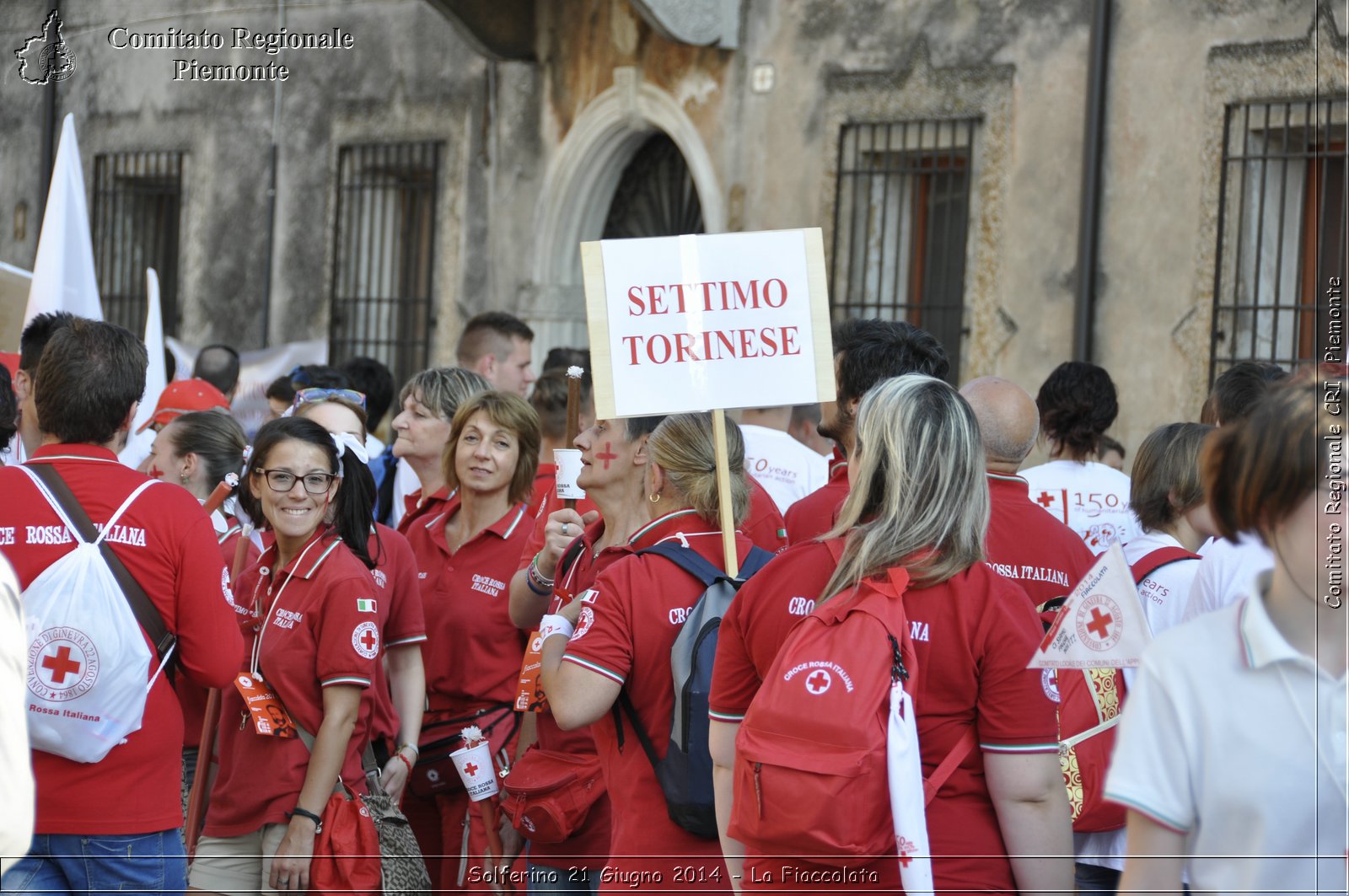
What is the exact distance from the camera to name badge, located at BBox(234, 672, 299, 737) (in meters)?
4.27

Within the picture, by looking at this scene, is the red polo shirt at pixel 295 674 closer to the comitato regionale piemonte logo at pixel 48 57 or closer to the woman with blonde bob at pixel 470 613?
the woman with blonde bob at pixel 470 613

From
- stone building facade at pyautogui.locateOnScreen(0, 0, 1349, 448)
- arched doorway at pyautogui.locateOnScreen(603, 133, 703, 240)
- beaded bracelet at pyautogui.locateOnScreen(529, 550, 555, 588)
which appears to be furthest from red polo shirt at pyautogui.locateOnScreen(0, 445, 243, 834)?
arched doorway at pyautogui.locateOnScreen(603, 133, 703, 240)

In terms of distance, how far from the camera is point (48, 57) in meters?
14.7

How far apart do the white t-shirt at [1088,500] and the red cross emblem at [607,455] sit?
1.96 meters

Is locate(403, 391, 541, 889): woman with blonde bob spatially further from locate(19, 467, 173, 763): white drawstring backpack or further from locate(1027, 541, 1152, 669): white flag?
locate(1027, 541, 1152, 669): white flag

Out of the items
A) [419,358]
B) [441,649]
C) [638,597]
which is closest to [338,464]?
[441,649]

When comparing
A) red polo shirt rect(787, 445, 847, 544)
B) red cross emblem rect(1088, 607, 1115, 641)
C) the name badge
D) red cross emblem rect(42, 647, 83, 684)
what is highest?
red polo shirt rect(787, 445, 847, 544)

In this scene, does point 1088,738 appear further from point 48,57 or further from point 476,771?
point 48,57

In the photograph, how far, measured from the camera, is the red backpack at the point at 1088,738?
12.2 feet

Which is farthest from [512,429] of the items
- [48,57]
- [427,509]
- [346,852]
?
[48,57]

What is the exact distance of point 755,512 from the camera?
4.95 metres

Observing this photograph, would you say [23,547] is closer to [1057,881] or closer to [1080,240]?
[1057,881]

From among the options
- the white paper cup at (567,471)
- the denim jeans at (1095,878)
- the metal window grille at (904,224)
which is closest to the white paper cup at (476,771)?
the white paper cup at (567,471)

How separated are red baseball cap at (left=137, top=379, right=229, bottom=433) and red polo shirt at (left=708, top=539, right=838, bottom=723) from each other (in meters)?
4.14
